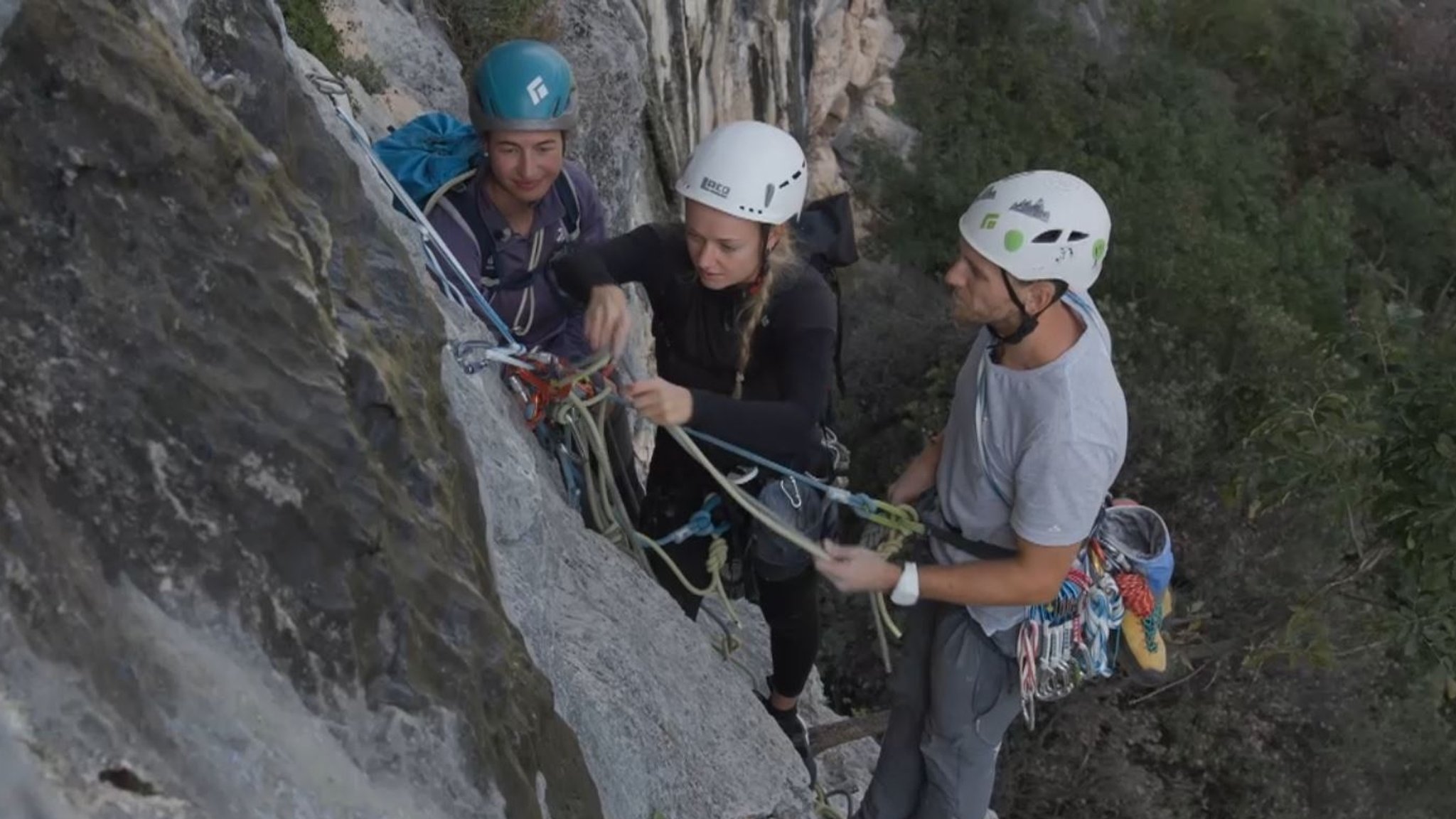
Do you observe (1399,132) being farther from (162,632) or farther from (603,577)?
(162,632)

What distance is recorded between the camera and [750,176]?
3201mm

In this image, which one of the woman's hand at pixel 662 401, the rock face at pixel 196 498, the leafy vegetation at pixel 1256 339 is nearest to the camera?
the rock face at pixel 196 498

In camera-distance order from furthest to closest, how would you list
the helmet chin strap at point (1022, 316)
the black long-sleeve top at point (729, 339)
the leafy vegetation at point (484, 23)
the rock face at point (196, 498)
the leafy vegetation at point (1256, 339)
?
the leafy vegetation at point (484, 23) < the leafy vegetation at point (1256, 339) < the black long-sleeve top at point (729, 339) < the helmet chin strap at point (1022, 316) < the rock face at point (196, 498)

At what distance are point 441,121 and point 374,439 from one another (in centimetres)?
213

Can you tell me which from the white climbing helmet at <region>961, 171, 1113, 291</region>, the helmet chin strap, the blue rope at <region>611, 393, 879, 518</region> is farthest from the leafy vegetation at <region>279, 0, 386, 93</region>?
the helmet chin strap

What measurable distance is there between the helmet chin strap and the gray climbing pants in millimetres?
760

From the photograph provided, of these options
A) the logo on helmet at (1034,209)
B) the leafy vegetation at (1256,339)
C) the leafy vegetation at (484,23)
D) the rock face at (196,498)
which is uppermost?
the rock face at (196,498)

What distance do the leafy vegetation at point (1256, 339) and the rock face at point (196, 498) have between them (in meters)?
3.71

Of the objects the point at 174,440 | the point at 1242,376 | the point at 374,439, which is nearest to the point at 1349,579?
the point at 374,439

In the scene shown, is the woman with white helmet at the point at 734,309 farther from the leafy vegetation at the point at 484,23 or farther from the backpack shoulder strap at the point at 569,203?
the leafy vegetation at the point at 484,23

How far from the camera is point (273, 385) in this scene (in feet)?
6.20

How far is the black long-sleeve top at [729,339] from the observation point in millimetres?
A: 3074

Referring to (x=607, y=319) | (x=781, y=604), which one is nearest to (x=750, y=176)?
(x=607, y=319)

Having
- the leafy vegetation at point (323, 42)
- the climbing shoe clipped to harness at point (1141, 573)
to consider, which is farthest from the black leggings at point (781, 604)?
the leafy vegetation at point (323, 42)
